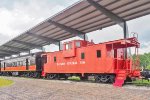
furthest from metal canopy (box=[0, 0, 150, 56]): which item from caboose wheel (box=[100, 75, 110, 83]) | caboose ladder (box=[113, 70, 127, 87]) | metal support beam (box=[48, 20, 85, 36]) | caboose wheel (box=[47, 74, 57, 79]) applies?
caboose ladder (box=[113, 70, 127, 87])

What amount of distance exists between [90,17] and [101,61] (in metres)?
6.41

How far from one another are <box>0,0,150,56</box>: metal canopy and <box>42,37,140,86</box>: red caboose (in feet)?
10.0

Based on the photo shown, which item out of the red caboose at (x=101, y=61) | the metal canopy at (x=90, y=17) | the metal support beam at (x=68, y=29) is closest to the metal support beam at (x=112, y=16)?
the metal canopy at (x=90, y=17)

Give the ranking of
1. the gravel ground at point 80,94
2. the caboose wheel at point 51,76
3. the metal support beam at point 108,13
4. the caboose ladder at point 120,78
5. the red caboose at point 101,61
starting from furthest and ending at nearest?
the caboose wheel at point 51,76 → the metal support beam at point 108,13 → the red caboose at point 101,61 → the caboose ladder at point 120,78 → the gravel ground at point 80,94

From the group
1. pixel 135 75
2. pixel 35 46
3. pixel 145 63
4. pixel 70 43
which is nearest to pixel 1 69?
pixel 35 46

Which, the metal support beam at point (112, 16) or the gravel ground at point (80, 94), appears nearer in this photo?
the gravel ground at point (80, 94)

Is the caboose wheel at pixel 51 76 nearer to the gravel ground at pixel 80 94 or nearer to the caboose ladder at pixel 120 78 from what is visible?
the caboose ladder at pixel 120 78

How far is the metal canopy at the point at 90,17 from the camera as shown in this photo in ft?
67.1

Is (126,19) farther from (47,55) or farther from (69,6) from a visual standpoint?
(47,55)

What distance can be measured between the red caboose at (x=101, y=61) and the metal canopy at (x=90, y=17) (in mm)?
3057

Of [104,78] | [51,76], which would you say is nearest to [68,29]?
[51,76]

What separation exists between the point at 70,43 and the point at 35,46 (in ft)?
68.0

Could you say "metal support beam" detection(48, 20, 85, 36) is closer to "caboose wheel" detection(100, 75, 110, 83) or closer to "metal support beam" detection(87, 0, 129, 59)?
"metal support beam" detection(87, 0, 129, 59)

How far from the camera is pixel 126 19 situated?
2305cm
